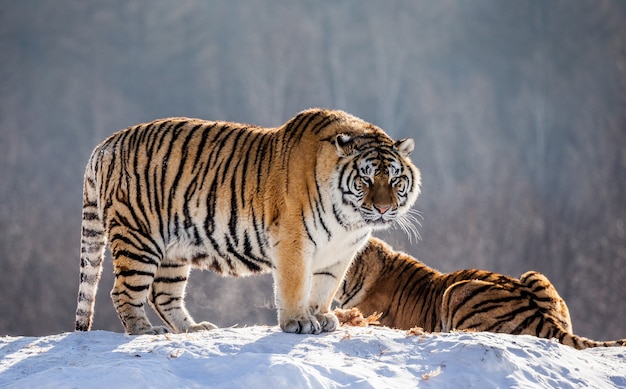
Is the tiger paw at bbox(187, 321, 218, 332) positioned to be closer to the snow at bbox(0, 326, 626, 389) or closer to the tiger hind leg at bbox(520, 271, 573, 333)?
the snow at bbox(0, 326, 626, 389)

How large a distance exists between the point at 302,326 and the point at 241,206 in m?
0.85

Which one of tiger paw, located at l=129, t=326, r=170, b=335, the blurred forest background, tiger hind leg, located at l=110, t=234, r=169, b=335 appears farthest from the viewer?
the blurred forest background

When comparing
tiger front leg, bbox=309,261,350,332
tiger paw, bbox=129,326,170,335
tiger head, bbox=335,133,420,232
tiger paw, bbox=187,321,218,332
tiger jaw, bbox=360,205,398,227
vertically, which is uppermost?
tiger head, bbox=335,133,420,232

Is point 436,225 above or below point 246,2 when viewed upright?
below

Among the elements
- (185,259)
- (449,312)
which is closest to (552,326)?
(449,312)

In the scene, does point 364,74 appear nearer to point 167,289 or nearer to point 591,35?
point 591,35

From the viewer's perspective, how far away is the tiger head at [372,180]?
491cm

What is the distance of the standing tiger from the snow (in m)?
0.45

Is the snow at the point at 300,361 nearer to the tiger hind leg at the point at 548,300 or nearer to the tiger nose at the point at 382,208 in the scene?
the tiger nose at the point at 382,208

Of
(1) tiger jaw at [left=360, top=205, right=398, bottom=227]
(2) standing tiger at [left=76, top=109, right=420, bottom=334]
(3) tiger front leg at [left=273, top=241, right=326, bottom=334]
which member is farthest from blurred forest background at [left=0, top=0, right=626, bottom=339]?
(3) tiger front leg at [left=273, top=241, right=326, bottom=334]

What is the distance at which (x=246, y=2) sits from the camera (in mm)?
27719

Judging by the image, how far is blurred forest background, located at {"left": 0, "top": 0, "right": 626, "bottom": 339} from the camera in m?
23.2

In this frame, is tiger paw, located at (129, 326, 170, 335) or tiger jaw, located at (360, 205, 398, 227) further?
tiger paw, located at (129, 326, 170, 335)

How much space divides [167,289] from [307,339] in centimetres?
152
